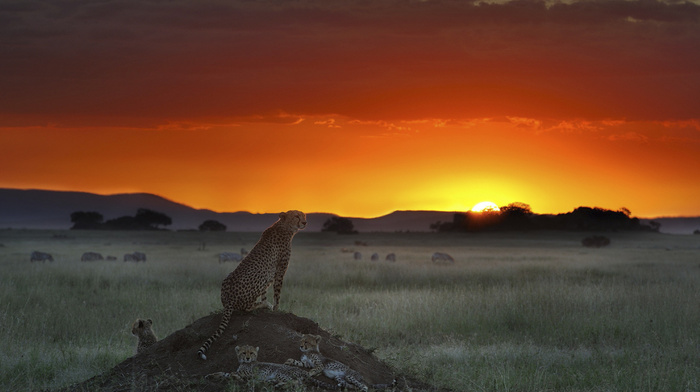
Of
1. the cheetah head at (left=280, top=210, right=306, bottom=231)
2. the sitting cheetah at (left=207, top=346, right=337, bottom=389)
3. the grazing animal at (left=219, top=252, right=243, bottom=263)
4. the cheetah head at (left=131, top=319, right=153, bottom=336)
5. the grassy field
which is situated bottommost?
the grassy field

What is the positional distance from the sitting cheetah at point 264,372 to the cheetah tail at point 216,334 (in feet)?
2.25

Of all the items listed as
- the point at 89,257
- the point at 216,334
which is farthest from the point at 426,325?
the point at 89,257

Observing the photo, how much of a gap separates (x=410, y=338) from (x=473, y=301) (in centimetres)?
409

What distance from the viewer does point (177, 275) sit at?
2586 cm

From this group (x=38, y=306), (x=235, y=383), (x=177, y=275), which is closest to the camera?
(x=235, y=383)

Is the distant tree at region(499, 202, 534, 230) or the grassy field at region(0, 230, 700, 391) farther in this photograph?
the distant tree at region(499, 202, 534, 230)

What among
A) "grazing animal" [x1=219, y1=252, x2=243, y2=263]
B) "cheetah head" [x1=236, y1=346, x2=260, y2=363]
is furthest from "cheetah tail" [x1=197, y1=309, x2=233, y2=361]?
"grazing animal" [x1=219, y1=252, x2=243, y2=263]

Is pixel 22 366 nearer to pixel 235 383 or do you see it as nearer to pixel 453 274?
pixel 235 383

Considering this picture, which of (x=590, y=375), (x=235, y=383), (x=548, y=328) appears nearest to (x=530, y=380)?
(x=590, y=375)

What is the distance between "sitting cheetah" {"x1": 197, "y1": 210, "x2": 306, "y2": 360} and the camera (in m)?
9.09

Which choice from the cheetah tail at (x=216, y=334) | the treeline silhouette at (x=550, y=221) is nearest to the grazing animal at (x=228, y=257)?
the cheetah tail at (x=216, y=334)

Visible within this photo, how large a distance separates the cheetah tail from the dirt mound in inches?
2.5

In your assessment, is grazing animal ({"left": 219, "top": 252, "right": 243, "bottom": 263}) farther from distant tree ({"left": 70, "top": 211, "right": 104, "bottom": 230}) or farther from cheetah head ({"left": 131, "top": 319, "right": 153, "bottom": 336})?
distant tree ({"left": 70, "top": 211, "right": 104, "bottom": 230})

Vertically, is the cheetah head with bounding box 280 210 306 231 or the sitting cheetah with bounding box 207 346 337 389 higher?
the cheetah head with bounding box 280 210 306 231
